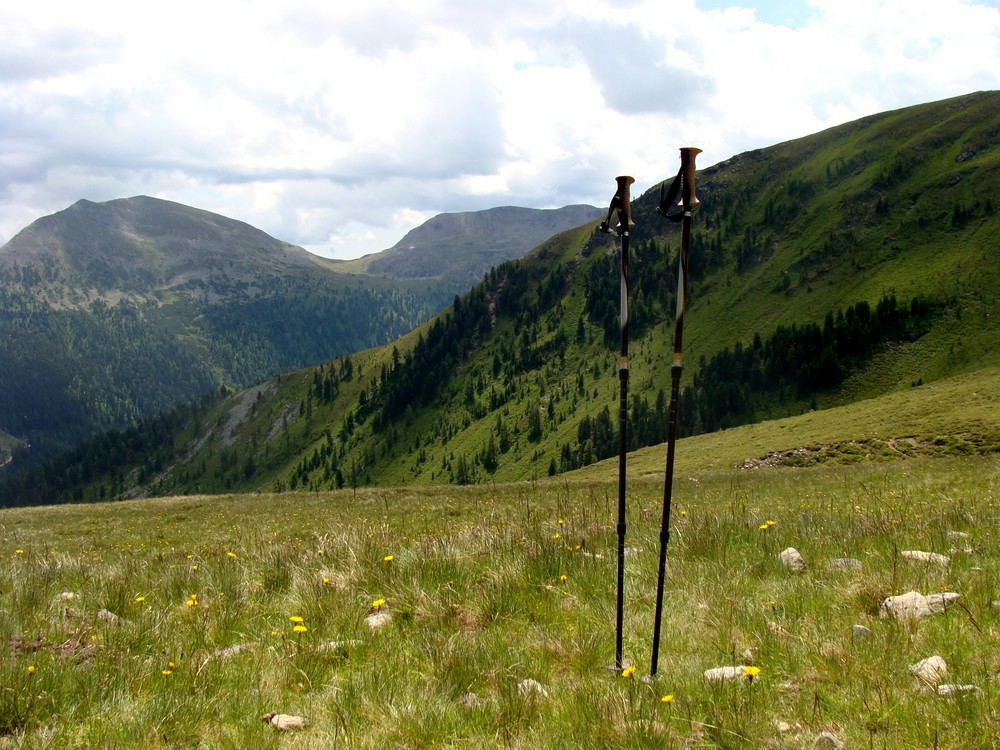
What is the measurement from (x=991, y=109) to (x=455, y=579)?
225161 mm

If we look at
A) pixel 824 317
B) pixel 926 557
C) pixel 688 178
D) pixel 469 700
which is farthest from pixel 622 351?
pixel 824 317

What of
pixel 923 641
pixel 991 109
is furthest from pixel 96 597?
pixel 991 109

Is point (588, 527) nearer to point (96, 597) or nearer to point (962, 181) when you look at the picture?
point (96, 597)

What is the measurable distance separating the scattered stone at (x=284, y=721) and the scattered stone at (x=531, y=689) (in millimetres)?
1581

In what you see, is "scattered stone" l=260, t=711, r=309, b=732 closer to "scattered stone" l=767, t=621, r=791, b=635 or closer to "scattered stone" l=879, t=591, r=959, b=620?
"scattered stone" l=767, t=621, r=791, b=635

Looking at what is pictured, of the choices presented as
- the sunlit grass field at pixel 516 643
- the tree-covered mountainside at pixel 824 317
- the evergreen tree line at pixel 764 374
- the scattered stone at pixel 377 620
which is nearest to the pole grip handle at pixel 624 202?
the sunlit grass field at pixel 516 643

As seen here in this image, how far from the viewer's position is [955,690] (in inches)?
149

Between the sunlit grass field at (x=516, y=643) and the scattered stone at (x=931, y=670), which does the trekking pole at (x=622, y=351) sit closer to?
the sunlit grass field at (x=516, y=643)

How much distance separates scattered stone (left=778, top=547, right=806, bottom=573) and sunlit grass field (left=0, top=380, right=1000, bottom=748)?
99 millimetres

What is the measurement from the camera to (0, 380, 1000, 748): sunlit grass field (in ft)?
12.8

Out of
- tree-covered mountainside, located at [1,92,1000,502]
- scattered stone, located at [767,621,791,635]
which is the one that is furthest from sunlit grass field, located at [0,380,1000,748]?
tree-covered mountainside, located at [1,92,1000,502]

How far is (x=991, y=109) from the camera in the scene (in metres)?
166

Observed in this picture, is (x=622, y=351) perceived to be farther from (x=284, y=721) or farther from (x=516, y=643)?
(x=284, y=721)

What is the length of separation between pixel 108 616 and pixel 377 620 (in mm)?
3017
